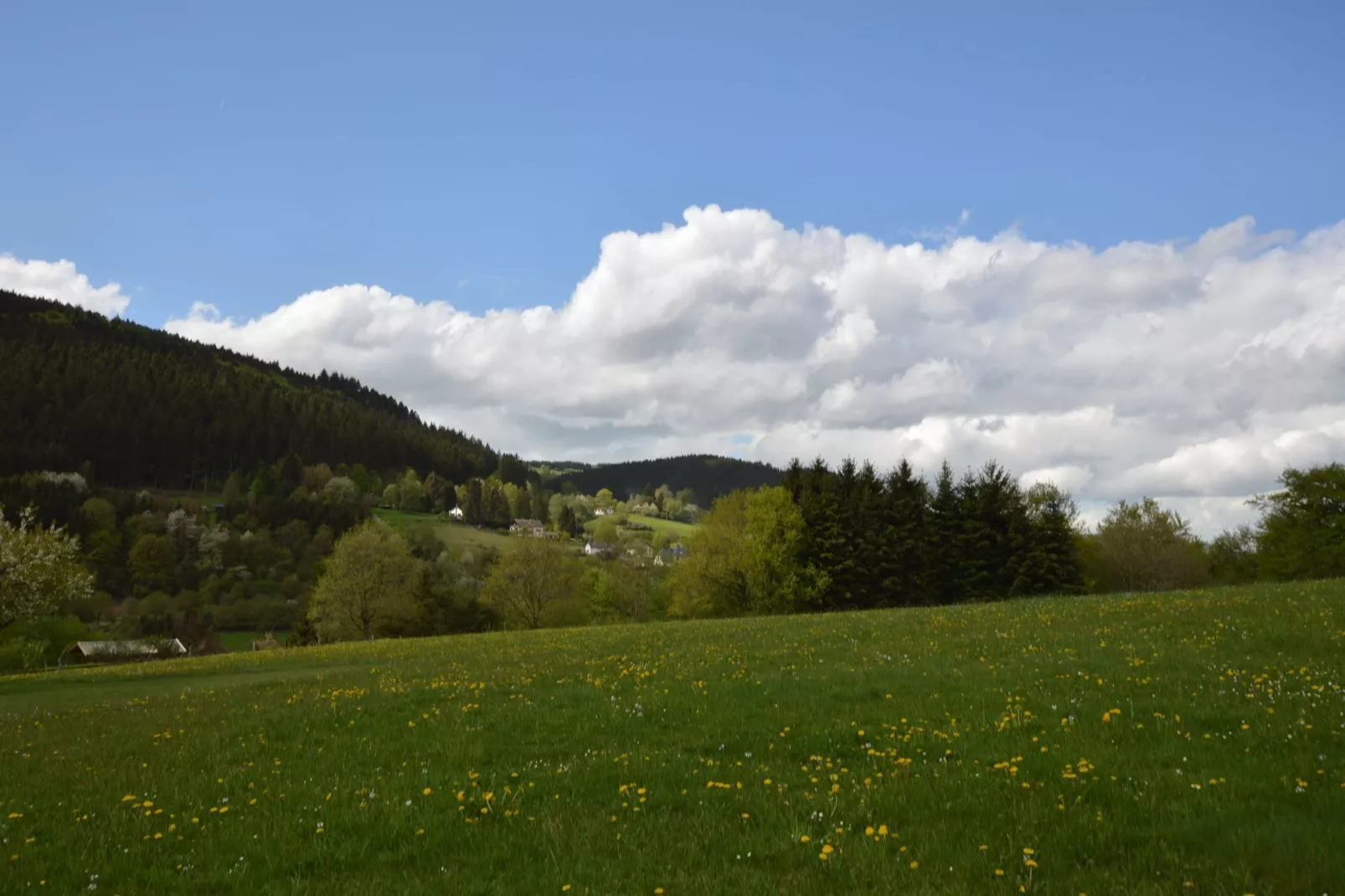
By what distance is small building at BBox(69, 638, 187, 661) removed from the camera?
8856 centimetres

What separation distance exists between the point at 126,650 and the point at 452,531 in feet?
273

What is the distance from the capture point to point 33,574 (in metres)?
48.9

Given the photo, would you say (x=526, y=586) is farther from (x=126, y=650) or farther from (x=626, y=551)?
(x=626, y=551)

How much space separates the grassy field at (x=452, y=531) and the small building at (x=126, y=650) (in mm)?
57537

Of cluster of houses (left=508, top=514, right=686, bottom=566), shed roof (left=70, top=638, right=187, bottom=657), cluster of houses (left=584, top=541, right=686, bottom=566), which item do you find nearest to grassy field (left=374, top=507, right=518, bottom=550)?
cluster of houses (left=508, top=514, right=686, bottom=566)

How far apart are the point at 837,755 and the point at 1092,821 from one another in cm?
380

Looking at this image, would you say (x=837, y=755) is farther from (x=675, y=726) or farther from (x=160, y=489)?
(x=160, y=489)

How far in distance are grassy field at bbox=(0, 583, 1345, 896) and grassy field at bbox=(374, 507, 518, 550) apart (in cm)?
13502

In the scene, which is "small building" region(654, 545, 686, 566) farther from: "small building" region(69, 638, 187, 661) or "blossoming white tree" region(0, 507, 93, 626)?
"blossoming white tree" region(0, 507, 93, 626)

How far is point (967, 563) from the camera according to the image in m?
62.4

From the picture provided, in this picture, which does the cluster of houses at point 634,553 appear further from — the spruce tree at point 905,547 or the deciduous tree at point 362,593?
the spruce tree at point 905,547

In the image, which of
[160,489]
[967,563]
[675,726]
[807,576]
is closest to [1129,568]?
[967,563]

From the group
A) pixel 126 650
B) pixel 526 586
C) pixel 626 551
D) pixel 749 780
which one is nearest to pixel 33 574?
pixel 526 586

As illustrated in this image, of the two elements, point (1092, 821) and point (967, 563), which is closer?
point (1092, 821)
